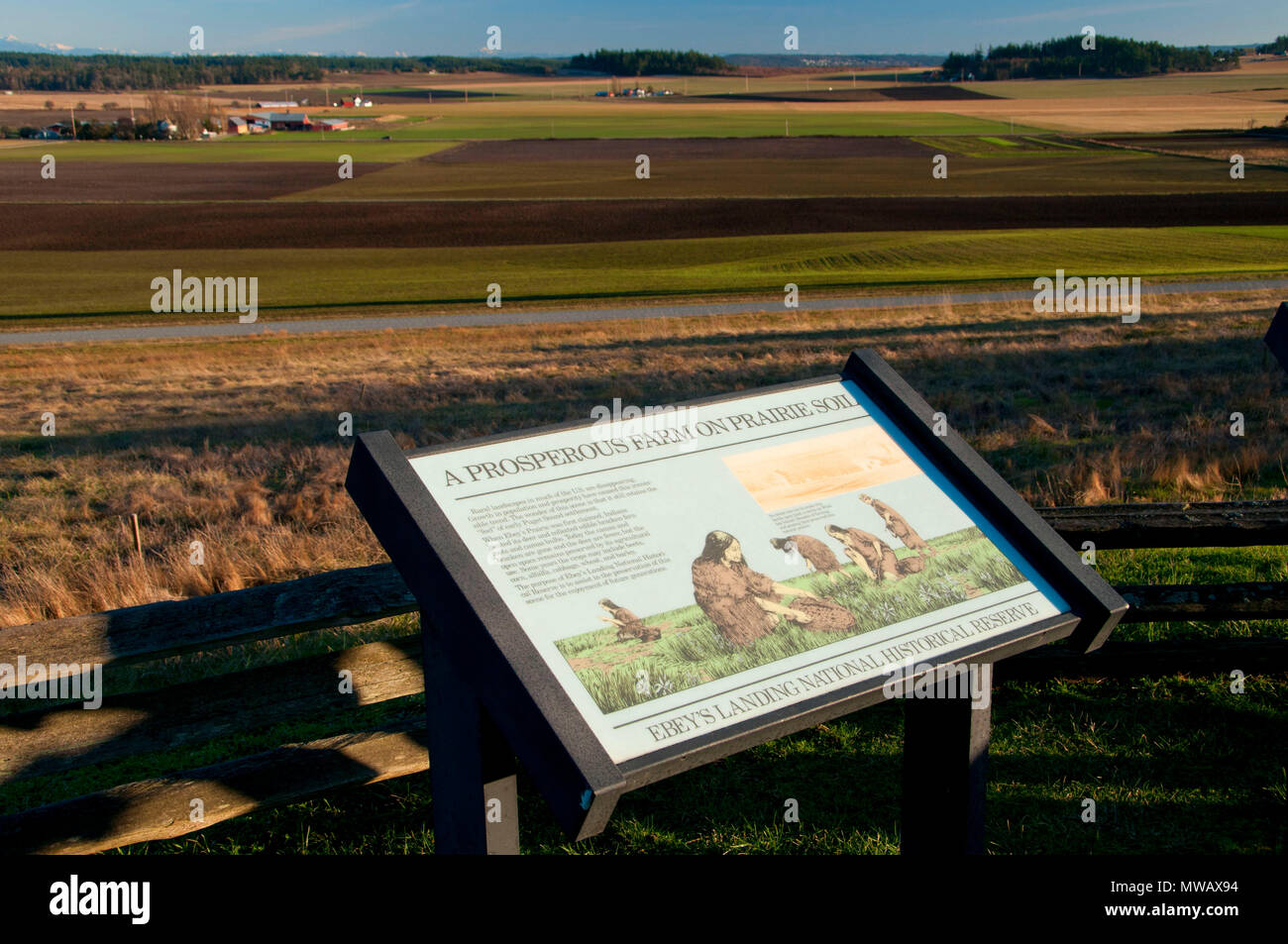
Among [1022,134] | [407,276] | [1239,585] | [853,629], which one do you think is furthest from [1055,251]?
[1022,134]

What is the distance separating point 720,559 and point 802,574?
229 mm

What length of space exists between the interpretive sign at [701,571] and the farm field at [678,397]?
1449 millimetres

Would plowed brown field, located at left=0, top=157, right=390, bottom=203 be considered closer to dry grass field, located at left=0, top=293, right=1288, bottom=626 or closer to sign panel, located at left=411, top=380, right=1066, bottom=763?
dry grass field, located at left=0, top=293, right=1288, bottom=626

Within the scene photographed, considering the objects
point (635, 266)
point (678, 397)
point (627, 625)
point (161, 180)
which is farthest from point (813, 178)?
point (627, 625)

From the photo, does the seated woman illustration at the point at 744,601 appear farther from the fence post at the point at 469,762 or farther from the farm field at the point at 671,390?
the fence post at the point at 469,762

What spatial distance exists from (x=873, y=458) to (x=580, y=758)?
153 centimetres

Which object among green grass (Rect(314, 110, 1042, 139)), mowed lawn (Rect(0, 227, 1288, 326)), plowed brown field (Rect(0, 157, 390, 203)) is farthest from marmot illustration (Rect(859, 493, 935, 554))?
green grass (Rect(314, 110, 1042, 139))

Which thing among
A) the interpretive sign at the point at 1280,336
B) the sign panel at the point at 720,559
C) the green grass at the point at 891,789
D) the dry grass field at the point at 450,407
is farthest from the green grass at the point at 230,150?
the sign panel at the point at 720,559

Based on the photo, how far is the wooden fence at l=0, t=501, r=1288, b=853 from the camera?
11.6ft

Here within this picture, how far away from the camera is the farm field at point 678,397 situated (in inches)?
164

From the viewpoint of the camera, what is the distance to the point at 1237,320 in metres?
17.6

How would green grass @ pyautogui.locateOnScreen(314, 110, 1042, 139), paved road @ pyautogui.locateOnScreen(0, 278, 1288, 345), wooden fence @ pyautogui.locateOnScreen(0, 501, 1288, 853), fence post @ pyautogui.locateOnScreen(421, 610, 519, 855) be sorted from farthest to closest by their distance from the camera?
green grass @ pyautogui.locateOnScreen(314, 110, 1042, 139) < paved road @ pyautogui.locateOnScreen(0, 278, 1288, 345) < wooden fence @ pyautogui.locateOnScreen(0, 501, 1288, 853) < fence post @ pyautogui.locateOnScreen(421, 610, 519, 855)

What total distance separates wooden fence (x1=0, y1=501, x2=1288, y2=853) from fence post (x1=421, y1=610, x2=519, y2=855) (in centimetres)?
112

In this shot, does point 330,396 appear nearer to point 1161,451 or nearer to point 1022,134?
point 1161,451
